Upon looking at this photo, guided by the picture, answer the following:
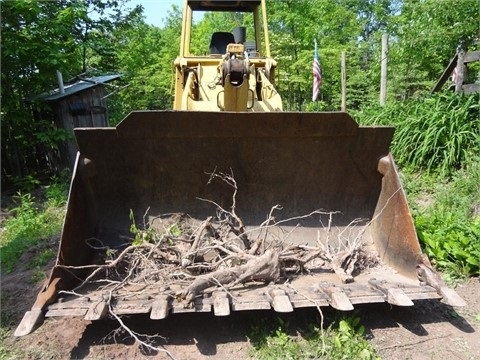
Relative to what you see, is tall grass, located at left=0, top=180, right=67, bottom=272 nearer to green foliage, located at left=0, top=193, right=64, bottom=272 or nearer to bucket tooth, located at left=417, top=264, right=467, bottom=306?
green foliage, located at left=0, top=193, right=64, bottom=272

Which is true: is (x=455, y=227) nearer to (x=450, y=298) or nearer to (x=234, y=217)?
(x=450, y=298)

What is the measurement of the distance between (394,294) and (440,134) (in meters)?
3.73

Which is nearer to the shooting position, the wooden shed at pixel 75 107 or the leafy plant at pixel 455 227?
the leafy plant at pixel 455 227

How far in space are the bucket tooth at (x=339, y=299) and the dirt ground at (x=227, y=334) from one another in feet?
0.96

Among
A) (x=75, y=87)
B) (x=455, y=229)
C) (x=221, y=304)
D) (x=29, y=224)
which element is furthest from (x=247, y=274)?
(x=75, y=87)

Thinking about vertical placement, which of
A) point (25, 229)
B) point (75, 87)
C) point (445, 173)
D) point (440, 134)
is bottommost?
point (25, 229)

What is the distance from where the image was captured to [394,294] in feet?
8.44

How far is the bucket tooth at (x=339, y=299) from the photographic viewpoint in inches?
97.0

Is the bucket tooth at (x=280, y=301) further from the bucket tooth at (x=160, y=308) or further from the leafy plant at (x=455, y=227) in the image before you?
the leafy plant at (x=455, y=227)

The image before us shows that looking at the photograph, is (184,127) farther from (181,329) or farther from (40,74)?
(40,74)

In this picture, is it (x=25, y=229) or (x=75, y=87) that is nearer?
(x=25, y=229)

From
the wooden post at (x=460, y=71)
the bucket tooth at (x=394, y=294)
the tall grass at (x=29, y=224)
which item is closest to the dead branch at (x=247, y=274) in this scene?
the bucket tooth at (x=394, y=294)

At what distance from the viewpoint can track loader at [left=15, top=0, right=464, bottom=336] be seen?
2.66m

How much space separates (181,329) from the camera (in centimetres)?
278
